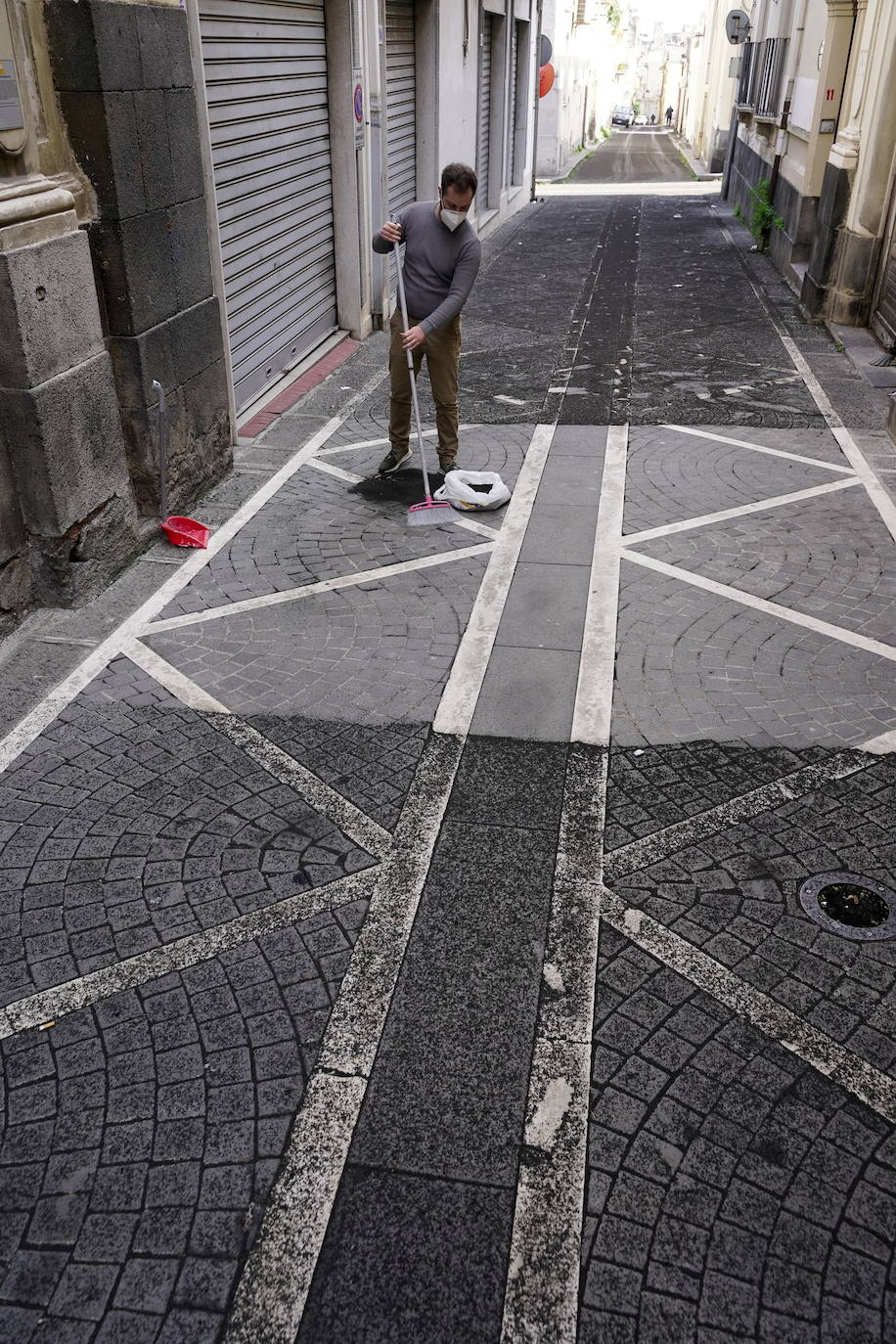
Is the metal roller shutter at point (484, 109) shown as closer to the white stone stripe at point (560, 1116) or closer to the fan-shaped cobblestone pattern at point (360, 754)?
the fan-shaped cobblestone pattern at point (360, 754)

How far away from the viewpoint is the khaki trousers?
734cm

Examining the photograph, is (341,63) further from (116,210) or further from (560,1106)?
(560,1106)

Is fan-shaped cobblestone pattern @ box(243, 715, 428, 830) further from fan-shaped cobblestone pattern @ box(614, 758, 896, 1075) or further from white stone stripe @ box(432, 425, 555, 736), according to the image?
fan-shaped cobblestone pattern @ box(614, 758, 896, 1075)

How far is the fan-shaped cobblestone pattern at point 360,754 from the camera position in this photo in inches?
171

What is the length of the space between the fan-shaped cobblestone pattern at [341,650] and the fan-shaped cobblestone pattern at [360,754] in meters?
0.09

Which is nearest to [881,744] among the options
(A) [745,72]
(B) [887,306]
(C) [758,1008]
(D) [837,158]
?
(C) [758,1008]

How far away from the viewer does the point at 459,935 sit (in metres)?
3.64

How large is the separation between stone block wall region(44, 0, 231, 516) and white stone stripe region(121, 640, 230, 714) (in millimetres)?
1670

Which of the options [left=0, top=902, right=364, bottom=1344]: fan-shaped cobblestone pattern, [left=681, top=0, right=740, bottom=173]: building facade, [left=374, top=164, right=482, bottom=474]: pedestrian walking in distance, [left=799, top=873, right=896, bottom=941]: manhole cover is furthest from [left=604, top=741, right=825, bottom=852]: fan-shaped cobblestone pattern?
[left=681, top=0, right=740, bottom=173]: building facade

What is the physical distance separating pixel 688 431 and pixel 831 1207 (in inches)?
280

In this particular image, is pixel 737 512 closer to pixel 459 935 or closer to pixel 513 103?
pixel 459 935

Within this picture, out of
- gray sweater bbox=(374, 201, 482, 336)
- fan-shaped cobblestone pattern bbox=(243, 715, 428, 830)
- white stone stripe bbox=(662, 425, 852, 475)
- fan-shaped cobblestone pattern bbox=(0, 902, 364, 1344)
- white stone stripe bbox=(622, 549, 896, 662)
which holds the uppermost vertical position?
gray sweater bbox=(374, 201, 482, 336)

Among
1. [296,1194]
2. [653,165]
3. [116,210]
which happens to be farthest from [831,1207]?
[653,165]

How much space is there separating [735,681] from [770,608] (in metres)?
0.87
